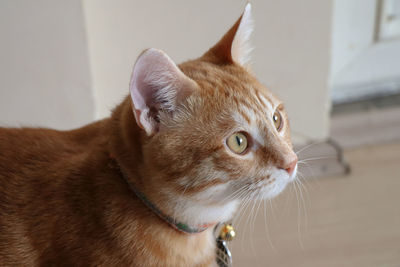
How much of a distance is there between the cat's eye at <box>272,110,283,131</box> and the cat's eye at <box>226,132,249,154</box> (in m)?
0.08

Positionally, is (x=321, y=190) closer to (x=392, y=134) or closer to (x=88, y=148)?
(x=392, y=134)

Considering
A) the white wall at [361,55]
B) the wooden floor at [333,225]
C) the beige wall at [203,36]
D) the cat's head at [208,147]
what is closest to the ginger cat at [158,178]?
the cat's head at [208,147]

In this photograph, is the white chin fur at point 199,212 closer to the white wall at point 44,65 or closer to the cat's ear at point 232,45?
the cat's ear at point 232,45

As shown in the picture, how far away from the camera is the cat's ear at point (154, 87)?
65 centimetres

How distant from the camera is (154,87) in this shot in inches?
27.5

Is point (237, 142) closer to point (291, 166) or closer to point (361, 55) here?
point (291, 166)

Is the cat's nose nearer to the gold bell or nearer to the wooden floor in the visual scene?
the gold bell

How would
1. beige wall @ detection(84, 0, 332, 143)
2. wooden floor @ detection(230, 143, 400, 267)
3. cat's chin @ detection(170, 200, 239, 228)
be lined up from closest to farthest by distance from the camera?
1. cat's chin @ detection(170, 200, 239, 228)
2. wooden floor @ detection(230, 143, 400, 267)
3. beige wall @ detection(84, 0, 332, 143)

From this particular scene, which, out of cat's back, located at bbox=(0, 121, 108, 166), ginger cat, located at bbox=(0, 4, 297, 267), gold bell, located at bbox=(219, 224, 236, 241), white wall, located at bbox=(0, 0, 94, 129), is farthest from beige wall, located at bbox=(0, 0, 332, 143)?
gold bell, located at bbox=(219, 224, 236, 241)

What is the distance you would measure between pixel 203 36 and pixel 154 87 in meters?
0.80

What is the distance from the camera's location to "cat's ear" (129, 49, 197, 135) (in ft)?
2.15

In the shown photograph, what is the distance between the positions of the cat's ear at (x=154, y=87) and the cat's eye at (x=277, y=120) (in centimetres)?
16

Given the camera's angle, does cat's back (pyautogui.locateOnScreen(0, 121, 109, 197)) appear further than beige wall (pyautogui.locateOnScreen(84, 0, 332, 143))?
No

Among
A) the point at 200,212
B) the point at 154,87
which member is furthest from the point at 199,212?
the point at 154,87
